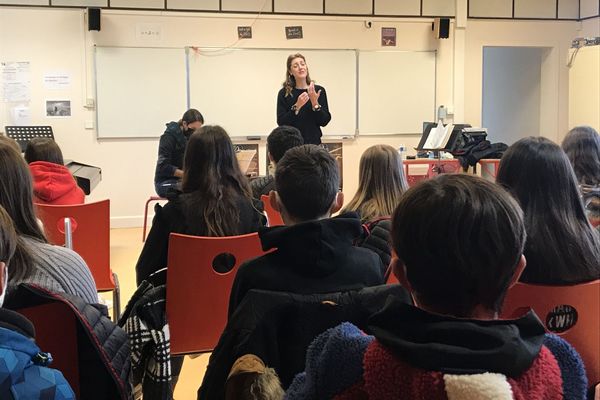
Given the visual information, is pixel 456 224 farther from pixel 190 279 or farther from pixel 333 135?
pixel 333 135

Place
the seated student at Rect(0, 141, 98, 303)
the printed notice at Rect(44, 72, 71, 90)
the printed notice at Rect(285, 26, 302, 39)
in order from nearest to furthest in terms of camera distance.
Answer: the seated student at Rect(0, 141, 98, 303) < the printed notice at Rect(44, 72, 71, 90) < the printed notice at Rect(285, 26, 302, 39)

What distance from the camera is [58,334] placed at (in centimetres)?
129

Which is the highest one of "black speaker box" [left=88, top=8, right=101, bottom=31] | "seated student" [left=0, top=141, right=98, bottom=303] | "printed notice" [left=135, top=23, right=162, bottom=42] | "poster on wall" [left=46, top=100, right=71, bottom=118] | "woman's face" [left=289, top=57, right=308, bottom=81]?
"black speaker box" [left=88, top=8, right=101, bottom=31]

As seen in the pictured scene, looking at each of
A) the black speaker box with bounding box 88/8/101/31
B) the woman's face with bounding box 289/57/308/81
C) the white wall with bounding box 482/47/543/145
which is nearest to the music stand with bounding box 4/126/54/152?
the black speaker box with bounding box 88/8/101/31

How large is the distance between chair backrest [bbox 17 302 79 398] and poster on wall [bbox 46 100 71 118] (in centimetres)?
595

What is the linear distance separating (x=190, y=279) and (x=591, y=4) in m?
7.53

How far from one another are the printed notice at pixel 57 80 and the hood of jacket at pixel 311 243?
5930 mm

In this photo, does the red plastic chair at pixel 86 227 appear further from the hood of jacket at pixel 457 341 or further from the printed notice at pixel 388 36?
the printed notice at pixel 388 36

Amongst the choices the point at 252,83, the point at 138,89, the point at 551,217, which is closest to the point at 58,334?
the point at 551,217

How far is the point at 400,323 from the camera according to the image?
33.6 inches

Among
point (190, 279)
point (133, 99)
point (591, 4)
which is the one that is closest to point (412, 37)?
point (591, 4)

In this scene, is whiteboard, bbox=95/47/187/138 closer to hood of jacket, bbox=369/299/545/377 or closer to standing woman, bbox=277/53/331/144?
standing woman, bbox=277/53/331/144

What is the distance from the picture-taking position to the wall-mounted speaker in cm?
765

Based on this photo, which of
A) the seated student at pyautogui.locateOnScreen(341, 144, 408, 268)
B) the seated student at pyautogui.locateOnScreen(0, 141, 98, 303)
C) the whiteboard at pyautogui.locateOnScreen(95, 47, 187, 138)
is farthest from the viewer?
the whiteboard at pyautogui.locateOnScreen(95, 47, 187, 138)
